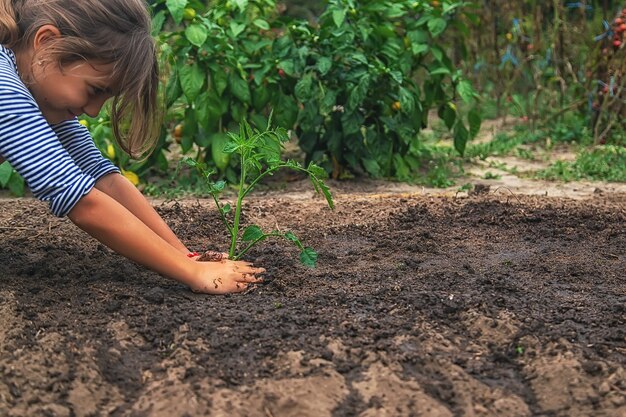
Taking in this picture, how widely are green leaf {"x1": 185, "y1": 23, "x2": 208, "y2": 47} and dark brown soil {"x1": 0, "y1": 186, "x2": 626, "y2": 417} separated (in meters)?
1.12

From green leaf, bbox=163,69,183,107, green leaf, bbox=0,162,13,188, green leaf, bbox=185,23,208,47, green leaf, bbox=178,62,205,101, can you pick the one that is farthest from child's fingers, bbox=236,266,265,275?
green leaf, bbox=0,162,13,188

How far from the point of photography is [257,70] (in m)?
4.66

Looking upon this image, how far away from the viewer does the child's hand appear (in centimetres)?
268

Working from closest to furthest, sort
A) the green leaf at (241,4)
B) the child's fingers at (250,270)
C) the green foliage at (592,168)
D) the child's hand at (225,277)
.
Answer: the child's hand at (225,277), the child's fingers at (250,270), the green leaf at (241,4), the green foliage at (592,168)

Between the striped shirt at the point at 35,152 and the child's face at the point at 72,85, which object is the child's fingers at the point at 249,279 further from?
the child's face at the point at 72,85

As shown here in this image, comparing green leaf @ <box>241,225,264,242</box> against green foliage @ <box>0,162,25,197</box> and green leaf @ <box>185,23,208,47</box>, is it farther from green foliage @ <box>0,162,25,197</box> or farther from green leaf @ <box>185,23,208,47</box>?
green foliage @ <box>0,162,25,197</box>

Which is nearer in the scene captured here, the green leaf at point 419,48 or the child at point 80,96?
the child at point 80,96

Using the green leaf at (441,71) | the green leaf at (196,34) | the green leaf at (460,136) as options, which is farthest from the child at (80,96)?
the green leaf at (460,136)

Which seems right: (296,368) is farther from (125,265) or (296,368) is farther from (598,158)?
(598,158)

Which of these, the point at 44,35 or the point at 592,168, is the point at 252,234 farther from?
the point at 592,168

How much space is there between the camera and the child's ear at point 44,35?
2.58 metres

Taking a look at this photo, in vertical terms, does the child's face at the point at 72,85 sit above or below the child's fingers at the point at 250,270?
above

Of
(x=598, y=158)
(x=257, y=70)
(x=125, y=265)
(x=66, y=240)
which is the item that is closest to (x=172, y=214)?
(x=66, y=240)

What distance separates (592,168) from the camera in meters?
5.12
